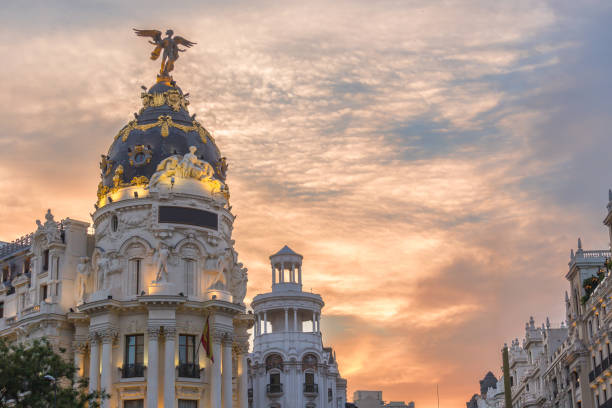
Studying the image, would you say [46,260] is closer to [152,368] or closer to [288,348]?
[152,368]

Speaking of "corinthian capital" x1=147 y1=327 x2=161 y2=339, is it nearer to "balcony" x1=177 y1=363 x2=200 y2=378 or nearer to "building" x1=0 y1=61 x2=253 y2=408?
"building" x1=0 y1=61 x2=253 y2=408

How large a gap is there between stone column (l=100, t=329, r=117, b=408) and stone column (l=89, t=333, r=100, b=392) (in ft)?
2.40

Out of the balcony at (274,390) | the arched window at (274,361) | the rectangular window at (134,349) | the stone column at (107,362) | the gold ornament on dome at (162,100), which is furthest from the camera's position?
the arched window at (274,361)

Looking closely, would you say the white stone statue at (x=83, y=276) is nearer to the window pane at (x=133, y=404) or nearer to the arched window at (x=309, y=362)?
the window pane at (x=133, y=404)

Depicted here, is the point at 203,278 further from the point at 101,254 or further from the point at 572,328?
the point at 572,328

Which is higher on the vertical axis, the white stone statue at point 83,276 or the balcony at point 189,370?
the white stone statue at point 83,276

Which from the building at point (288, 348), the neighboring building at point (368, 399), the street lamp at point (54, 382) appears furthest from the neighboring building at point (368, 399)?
the street lamp at point (54, 382)

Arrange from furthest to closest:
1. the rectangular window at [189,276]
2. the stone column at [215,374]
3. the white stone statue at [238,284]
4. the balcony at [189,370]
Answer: the white stone statue at [238,284], the rectangular window at [189,276], the stone column at [215,374], the balcony at [189,370]

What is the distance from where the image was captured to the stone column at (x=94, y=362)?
78.9m

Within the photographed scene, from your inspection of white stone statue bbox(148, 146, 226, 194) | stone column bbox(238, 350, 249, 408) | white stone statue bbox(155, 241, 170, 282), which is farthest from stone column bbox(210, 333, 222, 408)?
white stone statue bbox(148, 146, 226, 194)

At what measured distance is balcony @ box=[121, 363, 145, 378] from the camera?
7825 centimetres

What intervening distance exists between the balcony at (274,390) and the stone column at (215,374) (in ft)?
107

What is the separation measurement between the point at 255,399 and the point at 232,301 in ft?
107

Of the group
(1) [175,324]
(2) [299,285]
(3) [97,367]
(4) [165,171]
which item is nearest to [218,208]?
(4) [165,171]
